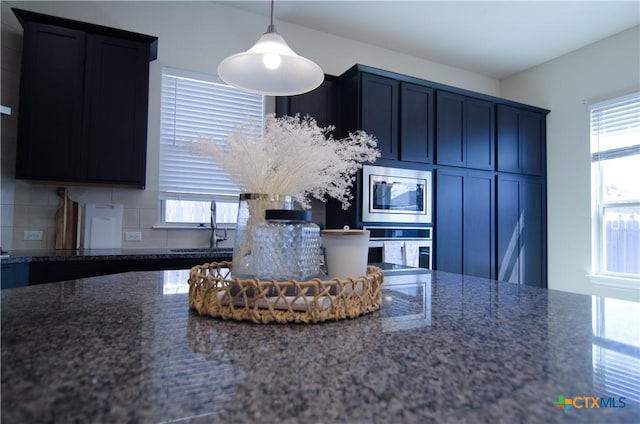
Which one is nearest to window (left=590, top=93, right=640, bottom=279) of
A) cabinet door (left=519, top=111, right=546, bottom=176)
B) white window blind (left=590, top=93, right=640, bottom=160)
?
white window blind (left=590, top=93, right=640, bottom=160)

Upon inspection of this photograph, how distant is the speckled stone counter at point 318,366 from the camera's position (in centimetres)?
35

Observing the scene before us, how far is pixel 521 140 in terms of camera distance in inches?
148

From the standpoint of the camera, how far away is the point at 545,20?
3162 mm

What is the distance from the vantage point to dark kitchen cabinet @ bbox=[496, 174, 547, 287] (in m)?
3.54

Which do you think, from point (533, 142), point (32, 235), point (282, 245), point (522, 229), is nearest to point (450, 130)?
point (533, 142)

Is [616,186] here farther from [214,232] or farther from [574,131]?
[214,232]

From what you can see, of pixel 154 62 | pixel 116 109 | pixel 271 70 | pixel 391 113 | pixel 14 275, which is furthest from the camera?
pixel 391 113

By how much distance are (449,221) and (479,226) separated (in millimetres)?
413

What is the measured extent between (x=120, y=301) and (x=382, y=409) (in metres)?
0.72

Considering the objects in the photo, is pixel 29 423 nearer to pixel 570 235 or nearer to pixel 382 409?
pixel 382 409

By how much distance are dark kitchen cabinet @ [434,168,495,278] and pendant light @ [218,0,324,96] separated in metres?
2.10

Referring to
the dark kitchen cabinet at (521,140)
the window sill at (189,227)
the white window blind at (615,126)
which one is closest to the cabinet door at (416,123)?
the dark kitchen cabinet at (521,140)

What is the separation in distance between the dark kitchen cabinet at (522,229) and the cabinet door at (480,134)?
0.97 ft

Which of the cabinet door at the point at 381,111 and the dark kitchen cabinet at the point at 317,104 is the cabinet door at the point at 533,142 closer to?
the cabinet door at the point at 381,111
